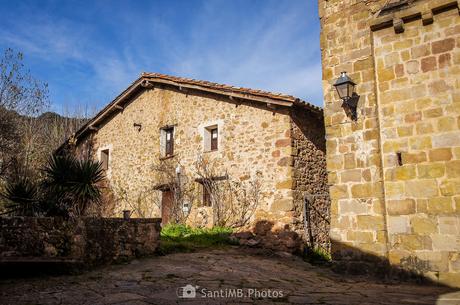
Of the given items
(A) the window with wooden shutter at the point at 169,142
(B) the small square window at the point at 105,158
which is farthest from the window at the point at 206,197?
(B) the small square window at the point at 105,158

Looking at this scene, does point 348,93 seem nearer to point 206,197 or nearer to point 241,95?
point 241,95

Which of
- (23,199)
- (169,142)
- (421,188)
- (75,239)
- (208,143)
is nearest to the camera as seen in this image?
(421,188)

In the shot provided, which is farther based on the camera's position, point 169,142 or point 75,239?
point 169,142

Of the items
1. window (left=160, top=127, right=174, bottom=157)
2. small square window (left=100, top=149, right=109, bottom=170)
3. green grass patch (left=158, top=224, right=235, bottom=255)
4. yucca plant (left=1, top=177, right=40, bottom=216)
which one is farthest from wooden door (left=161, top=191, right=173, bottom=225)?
yucca plant (left=1, top=177, right=40, bottom=216)

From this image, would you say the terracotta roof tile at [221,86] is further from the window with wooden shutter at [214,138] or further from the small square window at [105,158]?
the small square window at [105,158]

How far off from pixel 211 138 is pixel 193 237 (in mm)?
3462

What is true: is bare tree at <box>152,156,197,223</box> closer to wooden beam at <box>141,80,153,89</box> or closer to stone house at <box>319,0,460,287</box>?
wooden beam at <box>141,80,153,89</box>

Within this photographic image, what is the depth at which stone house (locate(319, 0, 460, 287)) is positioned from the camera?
566cm

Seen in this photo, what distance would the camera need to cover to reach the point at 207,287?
491cm

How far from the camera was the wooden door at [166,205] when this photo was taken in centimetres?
1282

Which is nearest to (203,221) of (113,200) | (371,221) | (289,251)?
(289,251)

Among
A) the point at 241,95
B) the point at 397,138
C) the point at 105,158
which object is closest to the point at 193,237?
the point at 241,95

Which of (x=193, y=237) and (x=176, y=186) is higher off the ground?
(x=176, y=186)

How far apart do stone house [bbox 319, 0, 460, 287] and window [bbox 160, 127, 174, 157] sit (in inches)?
292
